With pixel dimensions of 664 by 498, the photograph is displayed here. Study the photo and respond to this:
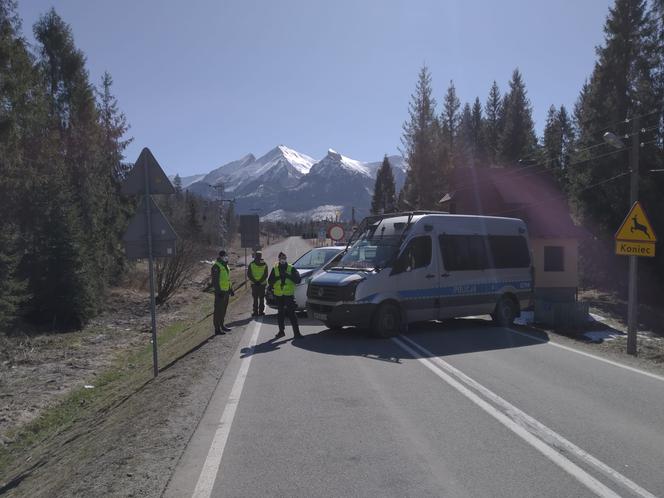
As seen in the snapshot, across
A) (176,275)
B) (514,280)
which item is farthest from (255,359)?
(176,275)

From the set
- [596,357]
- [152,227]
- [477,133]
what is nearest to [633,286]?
[596,357]

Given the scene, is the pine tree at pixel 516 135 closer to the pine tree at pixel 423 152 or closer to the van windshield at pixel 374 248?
the pine tree at pixel 423 152

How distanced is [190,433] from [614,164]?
34034 mm

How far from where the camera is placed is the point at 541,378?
8492mm

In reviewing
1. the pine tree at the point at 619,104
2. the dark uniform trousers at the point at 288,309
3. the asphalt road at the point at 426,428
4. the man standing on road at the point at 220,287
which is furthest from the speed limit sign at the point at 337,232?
the pine tree at the point at 619,104

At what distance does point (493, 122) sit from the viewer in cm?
7362

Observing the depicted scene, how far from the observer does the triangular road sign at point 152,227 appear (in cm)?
894

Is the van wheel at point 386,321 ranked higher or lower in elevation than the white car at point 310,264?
lower

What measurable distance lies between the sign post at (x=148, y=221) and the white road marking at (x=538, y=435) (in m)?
4.74

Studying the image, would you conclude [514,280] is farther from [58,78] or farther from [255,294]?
[58,78]

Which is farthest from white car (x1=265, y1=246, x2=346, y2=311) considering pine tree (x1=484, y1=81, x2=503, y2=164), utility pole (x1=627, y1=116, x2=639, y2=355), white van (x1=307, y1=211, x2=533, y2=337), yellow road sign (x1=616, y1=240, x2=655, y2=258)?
pine tree (x1=484, y1=81, x2=503, y2=164)

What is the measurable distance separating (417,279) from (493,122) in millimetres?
66832

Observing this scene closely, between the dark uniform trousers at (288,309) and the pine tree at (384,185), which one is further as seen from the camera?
the pine tree at (384,185)

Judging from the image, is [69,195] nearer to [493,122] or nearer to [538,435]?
[538,435]
